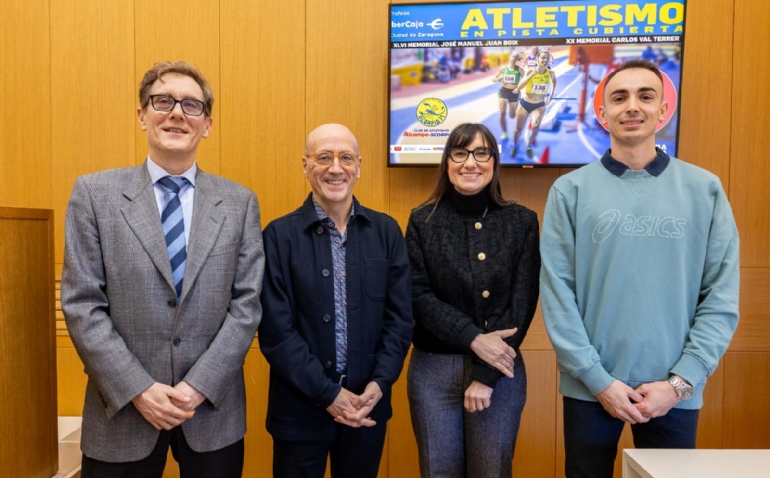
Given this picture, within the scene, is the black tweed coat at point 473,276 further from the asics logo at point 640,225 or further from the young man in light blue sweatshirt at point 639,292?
the asics logo at point 640,225

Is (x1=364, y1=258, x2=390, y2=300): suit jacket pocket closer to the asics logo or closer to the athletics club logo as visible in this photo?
the asics logo

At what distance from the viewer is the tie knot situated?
1677 millimetres

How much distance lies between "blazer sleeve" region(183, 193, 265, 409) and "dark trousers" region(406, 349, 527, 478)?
67 centimetres

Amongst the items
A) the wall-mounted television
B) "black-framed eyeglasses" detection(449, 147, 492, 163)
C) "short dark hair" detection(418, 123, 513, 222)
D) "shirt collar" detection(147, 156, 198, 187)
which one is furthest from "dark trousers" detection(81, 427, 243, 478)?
the wall-mounted television

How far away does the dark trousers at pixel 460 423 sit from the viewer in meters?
1.85

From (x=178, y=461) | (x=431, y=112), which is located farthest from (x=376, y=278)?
(x=431, y=112)

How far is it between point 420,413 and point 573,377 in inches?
21.3

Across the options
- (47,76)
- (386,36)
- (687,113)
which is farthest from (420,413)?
(47,76)

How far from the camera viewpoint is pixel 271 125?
2.96m

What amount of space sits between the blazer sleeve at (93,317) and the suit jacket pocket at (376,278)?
2.36 feet

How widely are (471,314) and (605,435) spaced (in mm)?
571

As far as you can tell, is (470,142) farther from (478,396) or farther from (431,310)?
(478,396)

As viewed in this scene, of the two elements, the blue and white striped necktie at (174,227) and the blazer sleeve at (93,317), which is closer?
the blazer sleeve at (93,317)

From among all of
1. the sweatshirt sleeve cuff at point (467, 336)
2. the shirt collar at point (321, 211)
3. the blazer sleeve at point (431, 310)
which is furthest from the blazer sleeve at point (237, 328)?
the sweatshirt sleeve cuff at point (467, 336)
